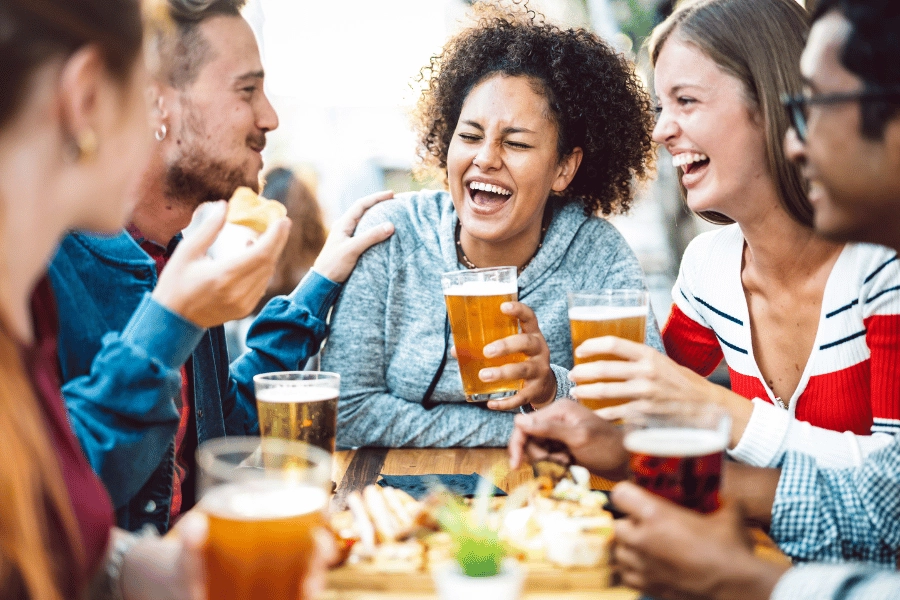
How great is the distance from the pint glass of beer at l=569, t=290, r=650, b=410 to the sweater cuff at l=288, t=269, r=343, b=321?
2.88ft

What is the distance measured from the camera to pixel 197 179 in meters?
2.24

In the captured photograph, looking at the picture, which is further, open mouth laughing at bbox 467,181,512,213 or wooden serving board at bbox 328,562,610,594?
open mouth laughing at bbox 467,181,512,213

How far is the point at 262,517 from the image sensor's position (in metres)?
0.98

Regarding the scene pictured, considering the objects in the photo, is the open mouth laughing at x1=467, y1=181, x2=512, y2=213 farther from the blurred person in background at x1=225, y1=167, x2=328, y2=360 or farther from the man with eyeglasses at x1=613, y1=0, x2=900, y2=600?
the blurred person in background at x1=225, y1=167, x2=328, y2=360

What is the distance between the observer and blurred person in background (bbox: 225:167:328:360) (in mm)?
4387

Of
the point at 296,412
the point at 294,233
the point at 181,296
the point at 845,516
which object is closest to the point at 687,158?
the point at 845,516

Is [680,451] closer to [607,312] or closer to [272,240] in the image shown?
[607,312]

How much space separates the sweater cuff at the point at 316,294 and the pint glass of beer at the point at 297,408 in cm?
77

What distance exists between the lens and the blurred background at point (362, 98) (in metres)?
5.15

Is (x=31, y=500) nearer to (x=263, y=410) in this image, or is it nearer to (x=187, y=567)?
(x=187, y=567)

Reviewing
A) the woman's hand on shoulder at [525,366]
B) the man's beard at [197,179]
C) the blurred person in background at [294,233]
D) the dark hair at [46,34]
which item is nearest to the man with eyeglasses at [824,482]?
the woman's hand on shoulder at [525,366]

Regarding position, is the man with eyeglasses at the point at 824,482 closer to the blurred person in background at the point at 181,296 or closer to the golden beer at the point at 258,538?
the golden beer at the point at 258,538

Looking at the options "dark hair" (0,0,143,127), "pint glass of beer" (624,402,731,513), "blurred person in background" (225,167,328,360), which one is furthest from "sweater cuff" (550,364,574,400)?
"blurred person in background" (225,167,328,360)

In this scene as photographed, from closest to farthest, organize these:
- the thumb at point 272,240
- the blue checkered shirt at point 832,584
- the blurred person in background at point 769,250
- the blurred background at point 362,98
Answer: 1. the blue checkered shirt at point 832,584
2. the thumb at point 272,240
3. the blurred person in background at point 769,250
4. the blurred background at point 362,98
